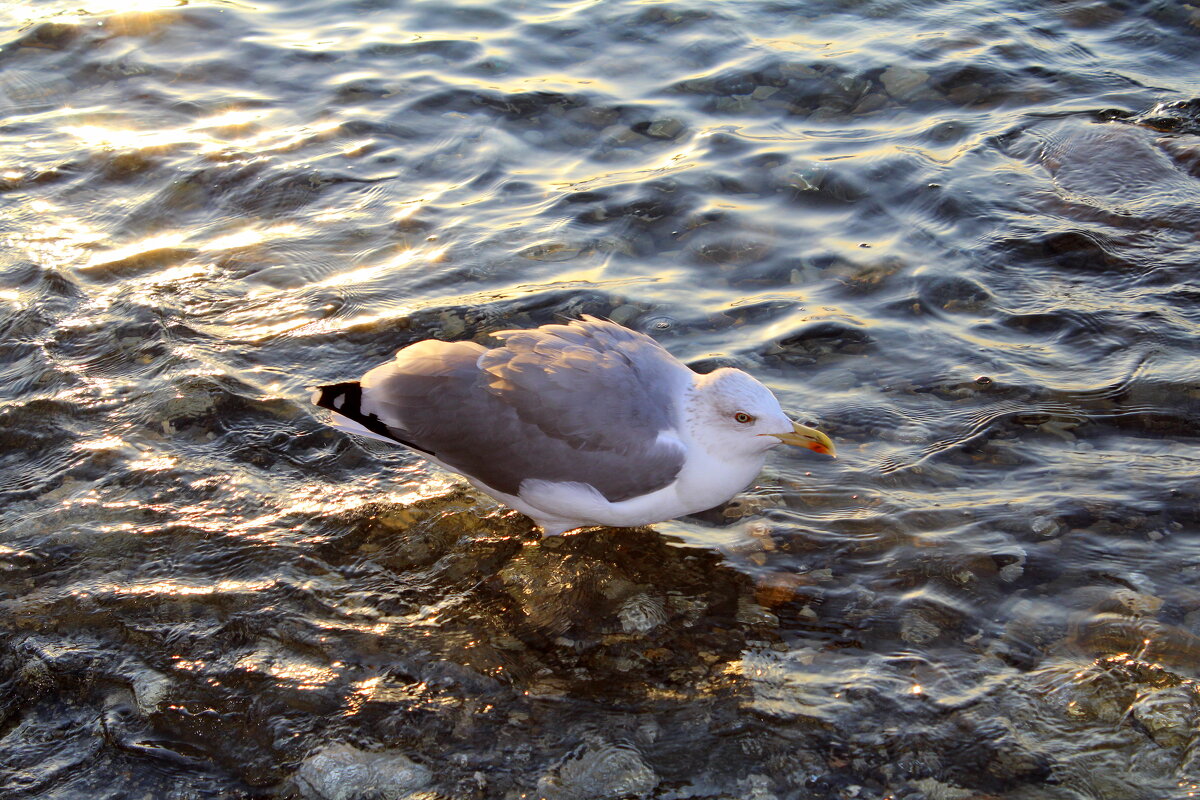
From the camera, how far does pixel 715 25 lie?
9.99 meters

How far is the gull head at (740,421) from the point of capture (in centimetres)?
470

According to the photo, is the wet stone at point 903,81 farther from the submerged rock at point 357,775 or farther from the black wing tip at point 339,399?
the submerged rock at point 357,775

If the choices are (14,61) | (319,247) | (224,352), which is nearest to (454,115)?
(319,247)

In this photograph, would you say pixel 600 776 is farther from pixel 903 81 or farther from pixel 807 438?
pixel 903 81

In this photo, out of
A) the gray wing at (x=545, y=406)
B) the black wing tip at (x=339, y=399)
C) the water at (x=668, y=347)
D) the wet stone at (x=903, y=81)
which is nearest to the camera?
the water at (x=668, y=347)

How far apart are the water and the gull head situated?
1.97ft

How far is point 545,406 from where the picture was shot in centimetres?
466

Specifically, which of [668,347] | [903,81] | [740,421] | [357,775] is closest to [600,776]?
[357,775]

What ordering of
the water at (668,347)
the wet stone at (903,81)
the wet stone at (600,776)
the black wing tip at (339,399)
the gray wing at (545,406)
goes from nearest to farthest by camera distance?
1. the wet stone at (600,776)
2. the water at (668,347)
3. the gray wing at (545,406)
4. the black wing tip at (339,399)
5. the wet stone at (903,81)

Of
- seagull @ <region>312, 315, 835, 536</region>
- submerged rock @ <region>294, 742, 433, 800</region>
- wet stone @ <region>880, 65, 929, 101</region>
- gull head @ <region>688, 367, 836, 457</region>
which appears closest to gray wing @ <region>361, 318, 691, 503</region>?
seagull @ <region>312, 315, 835, 536</region>

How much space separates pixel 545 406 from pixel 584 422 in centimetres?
18

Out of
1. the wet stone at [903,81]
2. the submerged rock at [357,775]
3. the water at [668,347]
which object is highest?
the wet stone at [903,81]

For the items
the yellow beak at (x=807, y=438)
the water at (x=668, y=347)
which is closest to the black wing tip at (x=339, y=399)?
the water at (x=668, y=347)

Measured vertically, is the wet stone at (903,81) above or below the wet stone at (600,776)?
above
